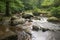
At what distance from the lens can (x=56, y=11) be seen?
96.6 ft

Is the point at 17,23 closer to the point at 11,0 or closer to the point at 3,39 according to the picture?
the point at 11,0

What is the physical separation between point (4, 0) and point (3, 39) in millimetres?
14463

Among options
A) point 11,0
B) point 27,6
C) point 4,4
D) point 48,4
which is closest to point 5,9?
point 4,4

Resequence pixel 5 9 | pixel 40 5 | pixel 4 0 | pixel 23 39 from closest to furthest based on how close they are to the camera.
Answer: pixel 23 39, pixel 4 0, pixel 5 9, pixel 40 5

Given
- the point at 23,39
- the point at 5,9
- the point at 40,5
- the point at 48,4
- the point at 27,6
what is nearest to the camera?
the point at 23,39

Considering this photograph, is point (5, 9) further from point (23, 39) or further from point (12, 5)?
point (23, 39)

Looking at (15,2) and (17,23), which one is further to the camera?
(15,2)

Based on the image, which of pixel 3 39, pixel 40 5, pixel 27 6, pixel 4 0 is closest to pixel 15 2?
pixel 4 0

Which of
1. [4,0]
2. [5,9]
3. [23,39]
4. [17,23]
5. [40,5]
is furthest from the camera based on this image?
[40,5]

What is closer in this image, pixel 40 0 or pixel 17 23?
pixel 17 23

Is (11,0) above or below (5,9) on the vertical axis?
above

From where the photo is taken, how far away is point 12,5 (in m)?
29.6

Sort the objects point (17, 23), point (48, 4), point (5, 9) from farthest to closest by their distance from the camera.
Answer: point (48, 4)
point (5, 9)
point (17, 23)

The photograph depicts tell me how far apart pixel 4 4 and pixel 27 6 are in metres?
15.7
